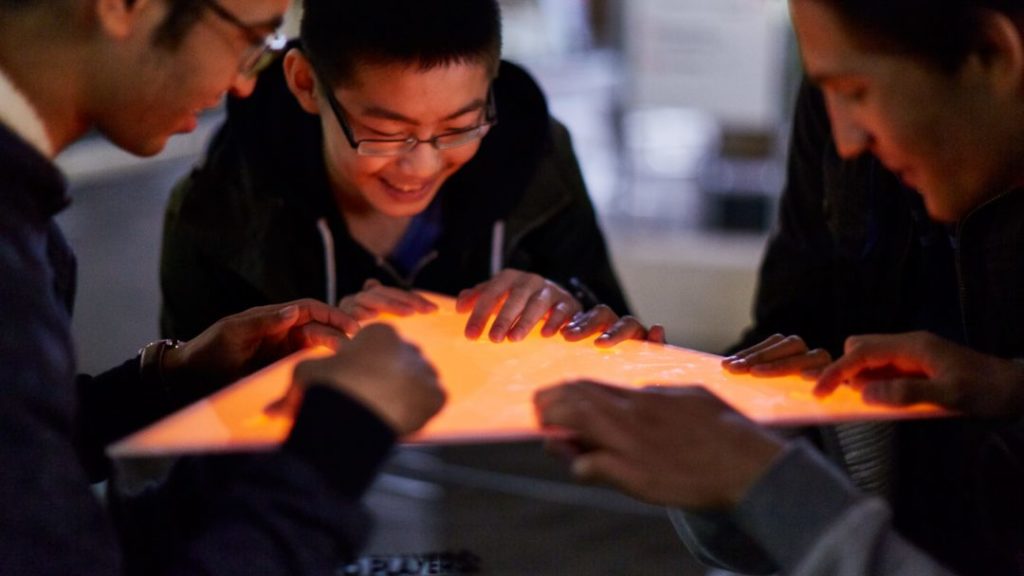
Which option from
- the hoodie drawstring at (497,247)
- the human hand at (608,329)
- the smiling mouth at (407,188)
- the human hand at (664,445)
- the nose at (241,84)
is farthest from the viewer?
the hoodie drawstring at (497,247)

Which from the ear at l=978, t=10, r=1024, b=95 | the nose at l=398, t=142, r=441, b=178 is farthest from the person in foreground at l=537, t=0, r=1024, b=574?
the nose at l=398, t=142, r=441, b=178

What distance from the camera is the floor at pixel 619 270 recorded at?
1.46 m

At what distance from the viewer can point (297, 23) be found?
1.36 m

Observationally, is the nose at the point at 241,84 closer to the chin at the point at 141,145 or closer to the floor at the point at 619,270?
the chin at the point at 141,145

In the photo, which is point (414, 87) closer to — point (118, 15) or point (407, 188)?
point (407, 188)

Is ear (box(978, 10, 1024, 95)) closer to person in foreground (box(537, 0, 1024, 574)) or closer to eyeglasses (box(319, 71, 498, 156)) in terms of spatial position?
person in foreground (box(537, 0, 1024, 574))

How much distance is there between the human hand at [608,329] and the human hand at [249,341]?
0.79 ft

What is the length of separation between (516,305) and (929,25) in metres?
0.55

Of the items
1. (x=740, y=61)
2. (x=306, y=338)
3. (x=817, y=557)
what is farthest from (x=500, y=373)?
(x=740, y=61)

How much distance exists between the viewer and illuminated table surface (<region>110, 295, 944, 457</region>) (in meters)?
0.91

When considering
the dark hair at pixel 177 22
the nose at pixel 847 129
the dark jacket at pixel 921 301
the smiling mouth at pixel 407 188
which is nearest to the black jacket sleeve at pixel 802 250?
the dark jacket at pixel 921 301

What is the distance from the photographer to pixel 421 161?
1.36 meters

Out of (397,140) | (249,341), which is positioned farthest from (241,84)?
(397,140)

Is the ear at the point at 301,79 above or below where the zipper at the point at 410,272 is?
above
